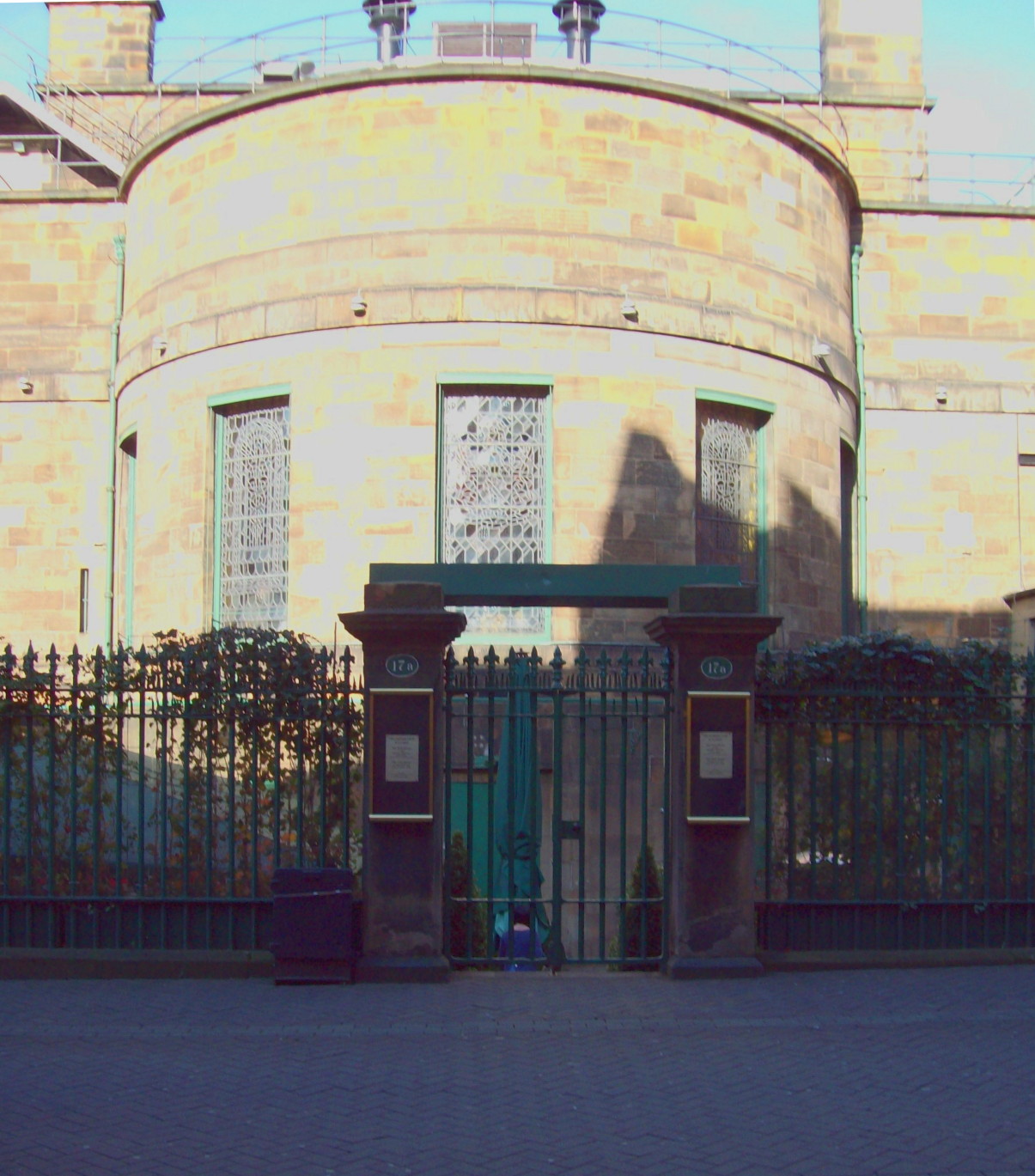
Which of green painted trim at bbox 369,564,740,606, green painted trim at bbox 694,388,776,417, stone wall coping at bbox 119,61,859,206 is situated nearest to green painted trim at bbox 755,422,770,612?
green painted trim at bbox 694,388,776,417

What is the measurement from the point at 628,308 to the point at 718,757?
7.63m

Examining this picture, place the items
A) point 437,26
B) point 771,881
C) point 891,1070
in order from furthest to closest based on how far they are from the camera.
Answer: point 437,26
point 771,881
point 891,1070

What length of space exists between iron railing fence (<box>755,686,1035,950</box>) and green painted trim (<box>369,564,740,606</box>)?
1.05 meters

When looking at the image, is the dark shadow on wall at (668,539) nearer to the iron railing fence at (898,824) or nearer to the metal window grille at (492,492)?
the metal window grille at (492,492)

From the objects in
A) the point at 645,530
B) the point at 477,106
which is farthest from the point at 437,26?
the point at 645,530

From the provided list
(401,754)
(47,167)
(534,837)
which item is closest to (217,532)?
(401,754)

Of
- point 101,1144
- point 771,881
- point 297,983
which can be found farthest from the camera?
point 771,881

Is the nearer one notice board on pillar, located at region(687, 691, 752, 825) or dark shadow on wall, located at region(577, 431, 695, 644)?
notice board on pillar, located at region(687, 691, 752, 825)

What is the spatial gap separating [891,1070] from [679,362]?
10.4 m

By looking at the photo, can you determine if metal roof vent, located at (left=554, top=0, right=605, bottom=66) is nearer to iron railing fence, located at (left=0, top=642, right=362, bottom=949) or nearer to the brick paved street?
iron railing fence, located at (left=0, top=642, right=362, bottom=949)

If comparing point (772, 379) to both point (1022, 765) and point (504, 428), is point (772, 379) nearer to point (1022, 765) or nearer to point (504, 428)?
point (504, 428)

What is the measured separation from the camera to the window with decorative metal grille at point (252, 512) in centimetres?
1656

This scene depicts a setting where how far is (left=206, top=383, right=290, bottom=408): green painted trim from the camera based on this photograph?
1644 cm

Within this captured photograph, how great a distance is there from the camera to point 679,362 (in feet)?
53.9
